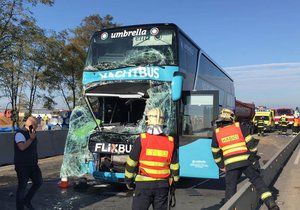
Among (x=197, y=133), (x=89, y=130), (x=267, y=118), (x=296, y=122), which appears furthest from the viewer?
(x=267, y=118)

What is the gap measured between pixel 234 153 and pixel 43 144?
40.8 ft

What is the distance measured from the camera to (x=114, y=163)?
10695 millimetres

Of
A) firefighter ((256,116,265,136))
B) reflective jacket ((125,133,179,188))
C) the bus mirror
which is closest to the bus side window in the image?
the bus mirror

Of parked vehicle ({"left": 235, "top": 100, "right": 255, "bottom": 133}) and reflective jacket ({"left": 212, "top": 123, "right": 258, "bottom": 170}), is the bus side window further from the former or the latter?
parked vehicle ({"left": 235, "top": 100, "right": 255, "bottom": 133})

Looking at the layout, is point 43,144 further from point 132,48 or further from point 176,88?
point 176,88

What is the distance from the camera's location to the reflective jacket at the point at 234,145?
7.64 m

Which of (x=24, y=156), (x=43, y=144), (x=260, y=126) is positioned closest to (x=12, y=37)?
(x=43, y=144)

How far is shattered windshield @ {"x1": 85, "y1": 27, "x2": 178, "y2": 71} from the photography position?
1109 centimetres

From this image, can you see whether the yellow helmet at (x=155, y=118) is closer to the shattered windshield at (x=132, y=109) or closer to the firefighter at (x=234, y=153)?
the firefighter at (x=234, y=153)

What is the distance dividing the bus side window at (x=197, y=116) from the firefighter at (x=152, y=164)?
5.32 meters

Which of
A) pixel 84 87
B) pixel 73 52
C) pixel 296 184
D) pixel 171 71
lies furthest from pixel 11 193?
pixel 73 52

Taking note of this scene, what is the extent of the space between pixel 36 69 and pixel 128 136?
59.4 feet

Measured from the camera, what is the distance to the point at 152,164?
5375 millimetres

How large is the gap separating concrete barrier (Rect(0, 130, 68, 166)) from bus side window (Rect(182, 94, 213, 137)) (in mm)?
7763
